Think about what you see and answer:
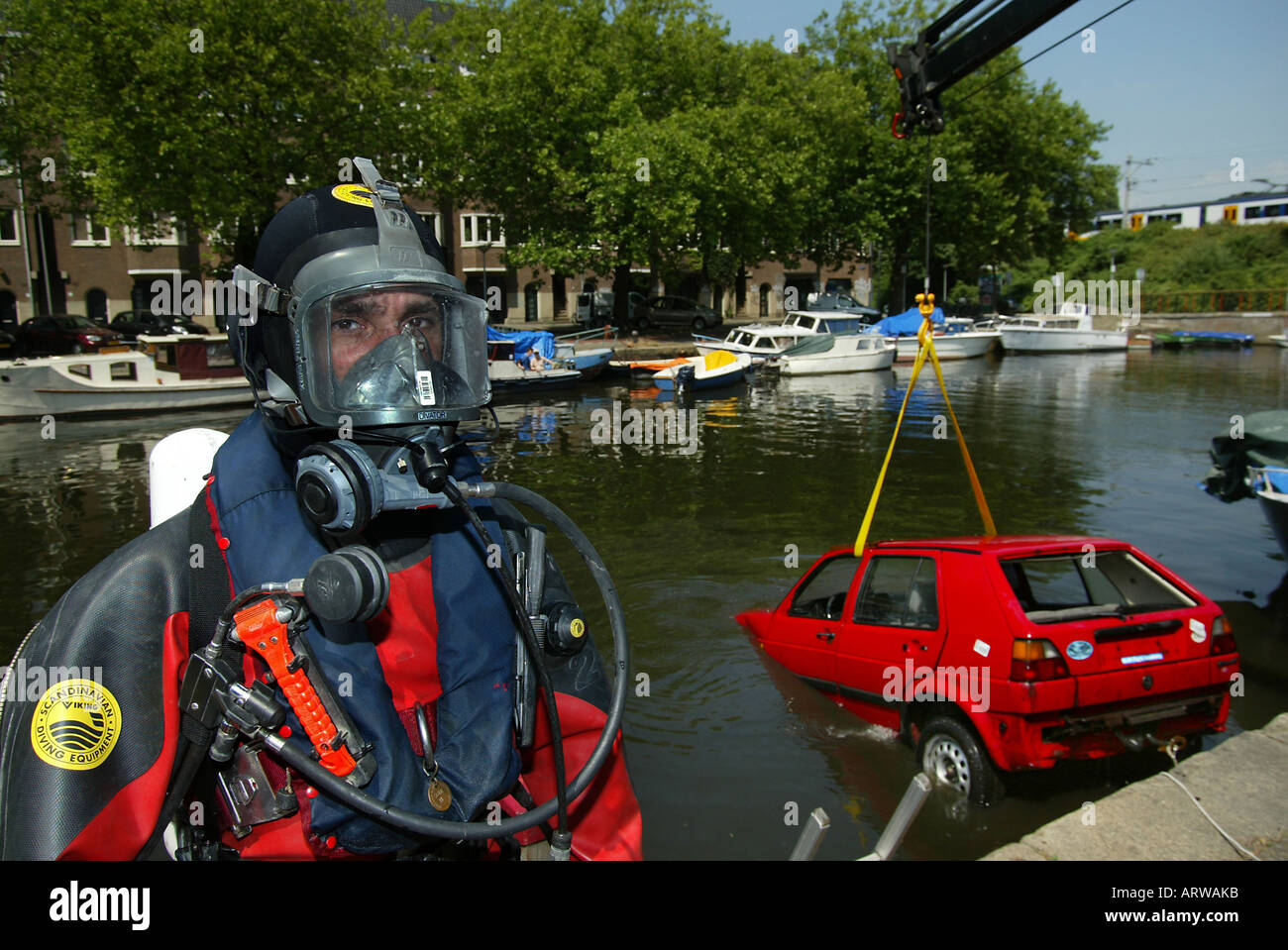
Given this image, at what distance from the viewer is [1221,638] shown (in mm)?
6645

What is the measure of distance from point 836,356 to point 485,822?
120ft

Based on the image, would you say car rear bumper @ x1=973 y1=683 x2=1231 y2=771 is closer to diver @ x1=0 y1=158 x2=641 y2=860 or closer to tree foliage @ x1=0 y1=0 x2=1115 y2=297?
diver @ x1=0 y1=158 x2=641 y2=860

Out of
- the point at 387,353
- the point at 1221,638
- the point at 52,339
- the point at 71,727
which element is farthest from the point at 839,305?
the point at 71,727

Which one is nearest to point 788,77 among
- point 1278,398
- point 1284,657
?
point 1278,398

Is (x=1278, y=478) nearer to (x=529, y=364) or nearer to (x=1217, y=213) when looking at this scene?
(x=529, y=364)

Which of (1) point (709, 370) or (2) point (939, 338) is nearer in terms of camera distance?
(1) point (709, 370)

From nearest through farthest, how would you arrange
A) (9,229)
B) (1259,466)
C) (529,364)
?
1. (1259,466)
2. (529,364)
3. (9,229)

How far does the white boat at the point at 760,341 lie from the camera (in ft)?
120

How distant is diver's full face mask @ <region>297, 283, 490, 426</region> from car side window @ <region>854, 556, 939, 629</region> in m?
5.41

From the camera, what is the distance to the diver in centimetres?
183

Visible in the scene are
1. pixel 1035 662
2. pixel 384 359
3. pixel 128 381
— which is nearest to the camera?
pixel 384 359

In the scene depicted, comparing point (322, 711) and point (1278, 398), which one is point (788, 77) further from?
point (322, 711)

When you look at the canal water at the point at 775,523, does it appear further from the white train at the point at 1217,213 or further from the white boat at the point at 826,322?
the white train at the point at 1217,213

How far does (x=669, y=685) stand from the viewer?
30.0 feet
